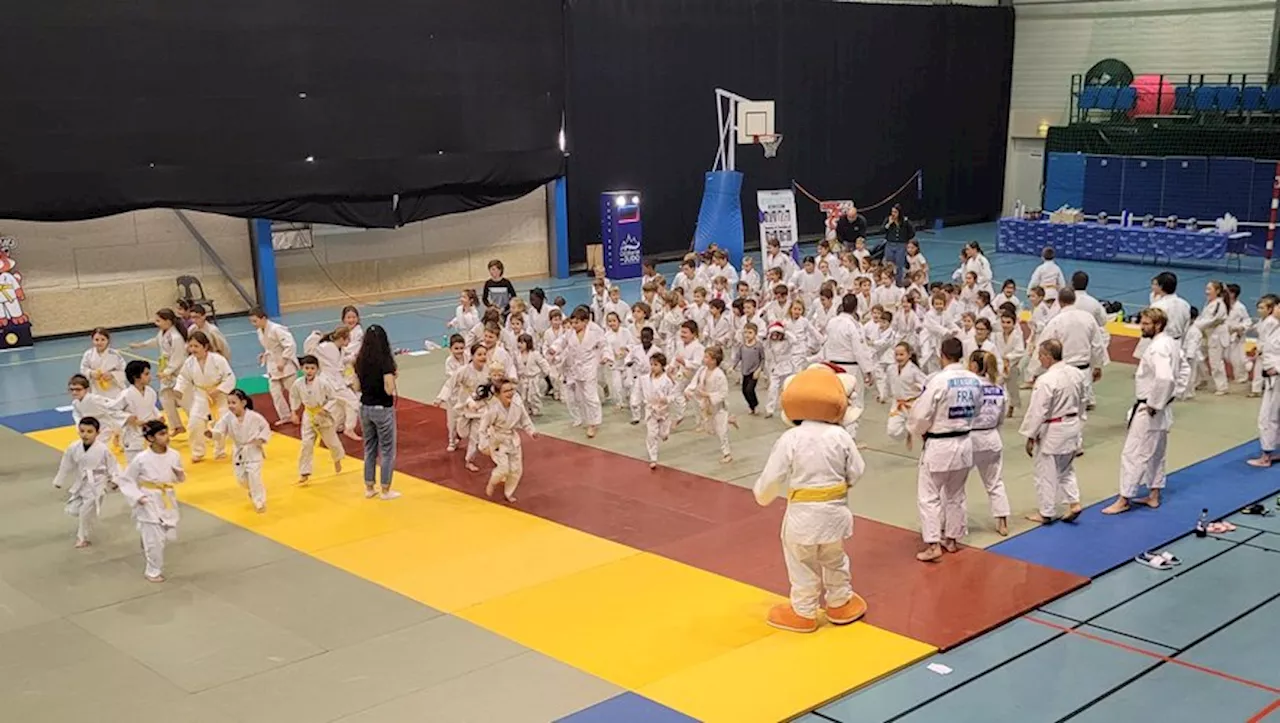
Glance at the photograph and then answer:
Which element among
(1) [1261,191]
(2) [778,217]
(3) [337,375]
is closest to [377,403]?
(3) [337,375]

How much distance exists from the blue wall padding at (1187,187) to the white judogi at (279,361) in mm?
21760

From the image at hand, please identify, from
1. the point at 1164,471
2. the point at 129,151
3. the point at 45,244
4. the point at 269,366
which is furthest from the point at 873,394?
A: the point at 45,244

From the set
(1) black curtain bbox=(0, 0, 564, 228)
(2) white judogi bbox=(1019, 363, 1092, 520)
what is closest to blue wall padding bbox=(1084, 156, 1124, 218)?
(1) black curtain bbox=(0, 0, 564, 228)

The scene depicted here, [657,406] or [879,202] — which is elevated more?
[879,202]

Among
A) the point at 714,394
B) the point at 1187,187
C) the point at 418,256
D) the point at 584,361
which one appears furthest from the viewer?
the point at 1187,187

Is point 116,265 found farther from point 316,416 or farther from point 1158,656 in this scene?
point 1158,656

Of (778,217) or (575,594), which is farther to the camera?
(778,217)

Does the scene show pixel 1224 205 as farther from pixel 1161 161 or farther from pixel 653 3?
pixel 653 3

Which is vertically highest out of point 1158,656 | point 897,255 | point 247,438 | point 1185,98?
point 1185,98

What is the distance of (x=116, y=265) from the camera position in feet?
68.2

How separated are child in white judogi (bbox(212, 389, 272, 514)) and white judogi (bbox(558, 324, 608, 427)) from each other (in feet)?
12.6

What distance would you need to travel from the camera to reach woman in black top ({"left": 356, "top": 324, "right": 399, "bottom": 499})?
1120cm

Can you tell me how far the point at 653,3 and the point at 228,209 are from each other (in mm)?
11022

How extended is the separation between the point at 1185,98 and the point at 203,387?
24823 millimetres
